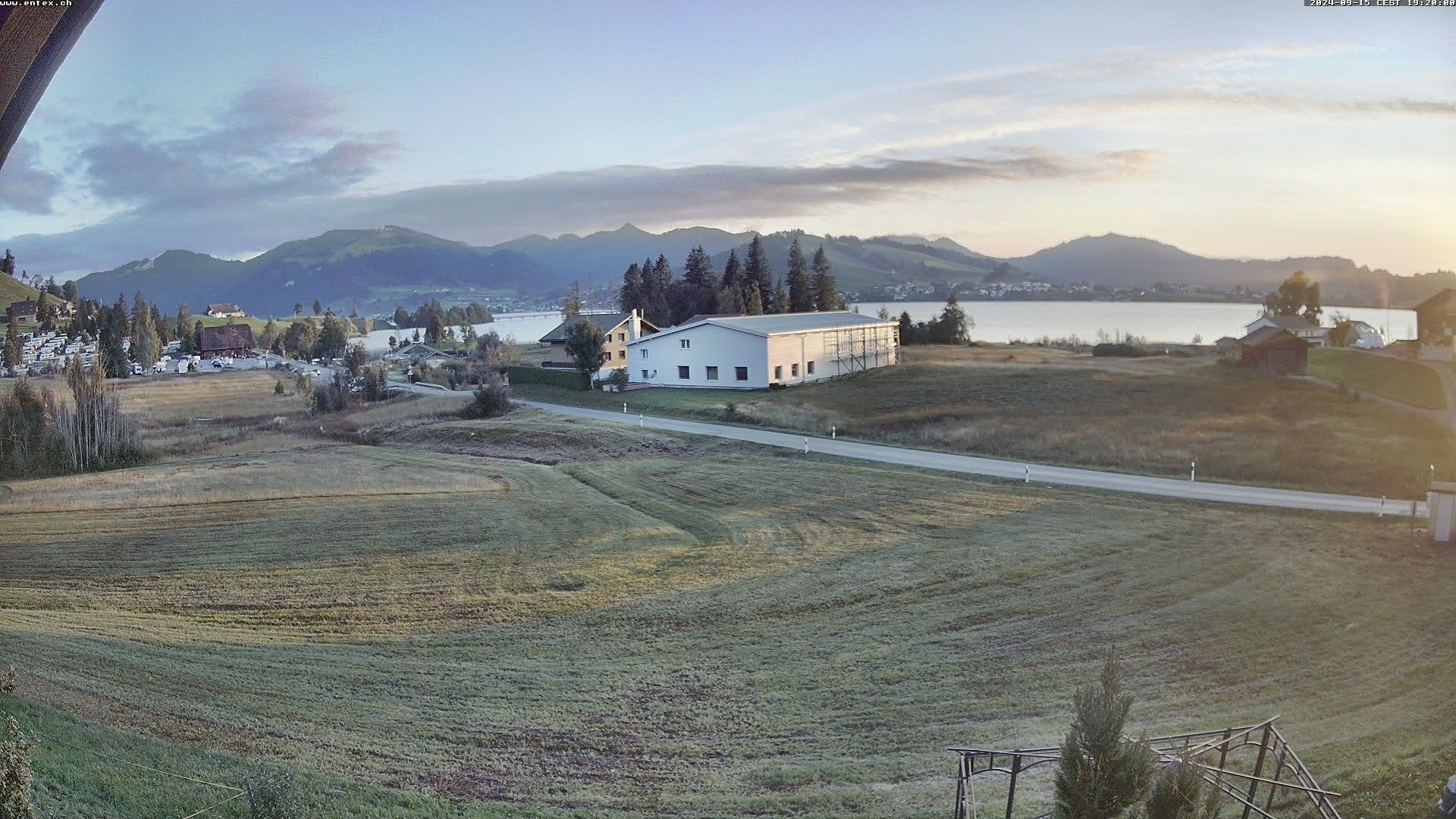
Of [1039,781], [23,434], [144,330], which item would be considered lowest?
[1039,781]

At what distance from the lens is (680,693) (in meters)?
12.2

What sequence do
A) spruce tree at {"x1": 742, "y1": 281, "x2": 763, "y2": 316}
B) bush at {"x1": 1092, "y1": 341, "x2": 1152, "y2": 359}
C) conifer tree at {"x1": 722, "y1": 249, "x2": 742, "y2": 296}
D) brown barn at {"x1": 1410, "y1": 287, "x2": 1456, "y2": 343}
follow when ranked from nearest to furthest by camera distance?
brown barn at {"x1": 1410, "y1": 287, "x2": 1456, "y2": 343} < bush at {"x1": 1092, "y1": 341, "x2": 1152, "y2": 359} < spruce tree at {"x1": 742, "y1": 281, "x2": 763, "y2": 316} < conifer tree at {"x1": 722, "y1": 249, "x2": 742, "y2": 296}

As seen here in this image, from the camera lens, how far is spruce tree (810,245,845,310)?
83188mm

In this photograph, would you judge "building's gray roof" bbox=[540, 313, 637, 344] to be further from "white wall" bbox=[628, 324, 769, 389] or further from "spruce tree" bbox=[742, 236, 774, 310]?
"spruce tree" bbox=[742, 236, 774, 310]

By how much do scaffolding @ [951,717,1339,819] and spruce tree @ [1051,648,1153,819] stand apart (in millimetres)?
220

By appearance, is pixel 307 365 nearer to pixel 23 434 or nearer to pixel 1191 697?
pixel 23 434

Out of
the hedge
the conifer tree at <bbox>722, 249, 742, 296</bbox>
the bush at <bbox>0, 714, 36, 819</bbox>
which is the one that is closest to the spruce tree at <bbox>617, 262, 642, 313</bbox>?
the conifer tree at <bbox>722, 249, 742, 296</bbox>

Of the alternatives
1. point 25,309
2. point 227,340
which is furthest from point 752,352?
point 25,309

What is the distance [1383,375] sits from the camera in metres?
45.7

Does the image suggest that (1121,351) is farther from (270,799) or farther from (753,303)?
(270,799)

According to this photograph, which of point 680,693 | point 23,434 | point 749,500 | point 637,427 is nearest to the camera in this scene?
point 680,693

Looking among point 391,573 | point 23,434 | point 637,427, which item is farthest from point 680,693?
point 23,434

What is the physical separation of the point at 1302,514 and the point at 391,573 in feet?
69.2

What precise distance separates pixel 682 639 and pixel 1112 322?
134870 millimetres
